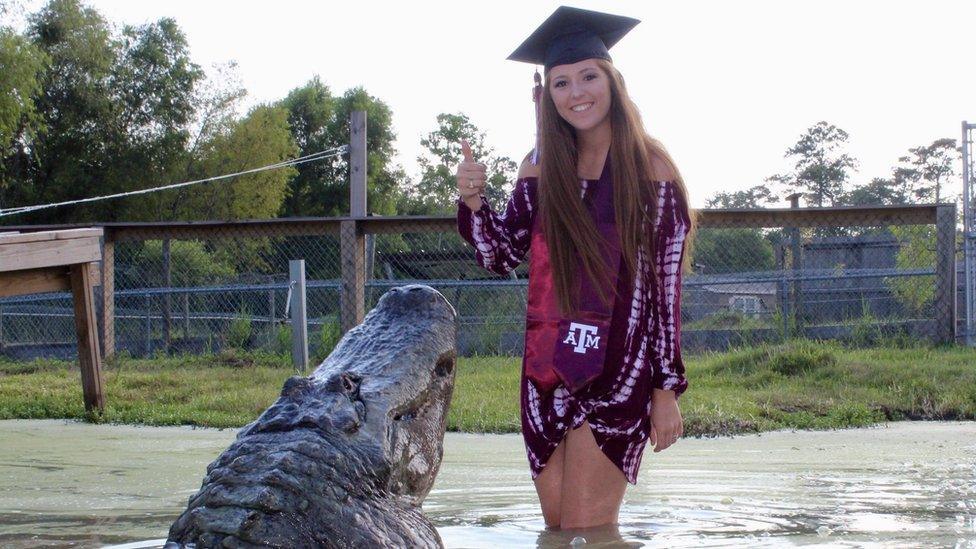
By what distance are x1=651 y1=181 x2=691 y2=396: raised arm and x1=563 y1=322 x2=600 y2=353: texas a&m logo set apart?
185 millimetres

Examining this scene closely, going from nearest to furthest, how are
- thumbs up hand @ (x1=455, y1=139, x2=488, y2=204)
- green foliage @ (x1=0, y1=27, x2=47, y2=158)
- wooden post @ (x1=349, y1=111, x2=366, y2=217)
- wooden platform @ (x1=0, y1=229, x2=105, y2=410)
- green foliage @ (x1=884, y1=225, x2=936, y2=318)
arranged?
thumbs up hand @ (x1=455, y1=139, x2=488, y2=204) → wooden platform @ (x1=0, y1=229, x2=105, y2=410) → wooden post @ (x1=349, y1=111, x2=366, y2=217) → green foliage @ (x1=884, y1=225, x2=936, y2=318) → green foliage @ (x1=0, y1=27, x2=47, y2=158)

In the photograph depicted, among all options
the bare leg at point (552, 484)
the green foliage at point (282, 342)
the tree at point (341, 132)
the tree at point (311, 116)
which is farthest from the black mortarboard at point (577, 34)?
the tree at point (311, 116)

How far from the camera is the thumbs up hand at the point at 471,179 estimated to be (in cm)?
290

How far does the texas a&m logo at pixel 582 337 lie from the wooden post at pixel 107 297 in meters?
6.49

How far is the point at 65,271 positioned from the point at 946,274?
643 cm

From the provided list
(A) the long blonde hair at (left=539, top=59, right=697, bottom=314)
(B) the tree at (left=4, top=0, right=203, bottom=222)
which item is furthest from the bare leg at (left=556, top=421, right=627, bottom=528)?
(B) the tree at (left=4, top=0, right=203, bottom=222)

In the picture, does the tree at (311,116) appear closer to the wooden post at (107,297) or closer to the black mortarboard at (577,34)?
the wooden post at (107,297)

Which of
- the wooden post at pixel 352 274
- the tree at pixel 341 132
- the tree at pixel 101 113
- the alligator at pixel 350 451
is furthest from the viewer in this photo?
the tree at pixel 341 132

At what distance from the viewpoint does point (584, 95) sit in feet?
9.62

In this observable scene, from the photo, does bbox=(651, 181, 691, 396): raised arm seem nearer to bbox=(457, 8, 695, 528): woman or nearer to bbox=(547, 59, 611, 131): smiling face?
bbox=(457, 8, 695, 528): woman

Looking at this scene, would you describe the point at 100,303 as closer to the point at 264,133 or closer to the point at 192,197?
the point at 192,197

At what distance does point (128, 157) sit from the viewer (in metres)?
29.7

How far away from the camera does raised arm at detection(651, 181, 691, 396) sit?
9.22ft

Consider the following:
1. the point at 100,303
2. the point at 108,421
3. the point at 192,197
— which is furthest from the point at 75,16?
the point at 108,421
